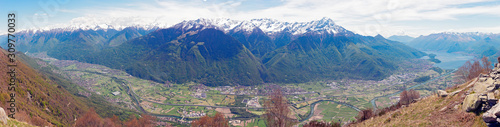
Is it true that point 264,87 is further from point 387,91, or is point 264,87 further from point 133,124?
point 133,124

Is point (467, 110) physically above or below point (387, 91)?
above

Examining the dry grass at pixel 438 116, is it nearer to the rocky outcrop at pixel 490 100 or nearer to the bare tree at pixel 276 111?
the rocky outcrop at pixel 490 100


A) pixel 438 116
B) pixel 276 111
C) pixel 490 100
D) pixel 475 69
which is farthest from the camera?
pixel 475 69

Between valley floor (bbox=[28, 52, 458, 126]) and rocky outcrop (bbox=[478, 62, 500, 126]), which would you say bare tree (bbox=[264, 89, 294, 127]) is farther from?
valley floor (bbox=[28, 52, 458, 126])

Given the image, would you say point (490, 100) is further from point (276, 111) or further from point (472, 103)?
point (276, 111)

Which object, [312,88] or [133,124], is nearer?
[133,124]

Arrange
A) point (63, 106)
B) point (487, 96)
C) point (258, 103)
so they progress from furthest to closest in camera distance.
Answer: point (258, 103), point (63, 106), point (487, 96)

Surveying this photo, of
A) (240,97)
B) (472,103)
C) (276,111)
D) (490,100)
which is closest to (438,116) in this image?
(472,103)

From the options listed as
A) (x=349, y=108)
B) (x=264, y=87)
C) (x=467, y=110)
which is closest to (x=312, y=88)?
(x=264, y=87)
